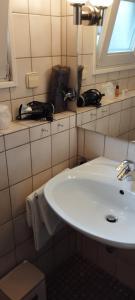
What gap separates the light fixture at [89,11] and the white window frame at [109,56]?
36 millimetres

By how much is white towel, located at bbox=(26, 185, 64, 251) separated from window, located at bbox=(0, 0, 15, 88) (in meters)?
0.60

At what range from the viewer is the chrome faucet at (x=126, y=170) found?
123 cm

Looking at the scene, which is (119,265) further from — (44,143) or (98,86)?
(98,86)

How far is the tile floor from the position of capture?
5.44 feet

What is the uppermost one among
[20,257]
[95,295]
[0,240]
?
[0,240]

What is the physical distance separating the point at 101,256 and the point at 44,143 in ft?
3.18

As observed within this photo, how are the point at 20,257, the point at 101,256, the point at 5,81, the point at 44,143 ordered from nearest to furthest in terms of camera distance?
the point at 5,81 < the point at 44,143 < the point at 20,257 < the point at 101,256

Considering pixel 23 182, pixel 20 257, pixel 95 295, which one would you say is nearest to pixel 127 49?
pixel 23 182

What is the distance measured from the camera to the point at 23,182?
4.52ft

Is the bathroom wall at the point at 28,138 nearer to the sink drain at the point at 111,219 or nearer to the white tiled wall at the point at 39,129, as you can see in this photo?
the white tiled wall at the point at 39,129

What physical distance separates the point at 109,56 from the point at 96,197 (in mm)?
797

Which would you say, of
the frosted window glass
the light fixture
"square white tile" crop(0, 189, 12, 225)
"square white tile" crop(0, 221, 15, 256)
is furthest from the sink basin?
the light fixture

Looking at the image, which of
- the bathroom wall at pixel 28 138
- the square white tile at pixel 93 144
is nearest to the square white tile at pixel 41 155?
the bathroom wall at pixel 28 138

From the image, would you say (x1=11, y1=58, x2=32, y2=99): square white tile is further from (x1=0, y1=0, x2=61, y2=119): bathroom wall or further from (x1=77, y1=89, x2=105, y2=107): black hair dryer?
(x1=77, y1=89, x2=105, y2=107): black hair dryer
